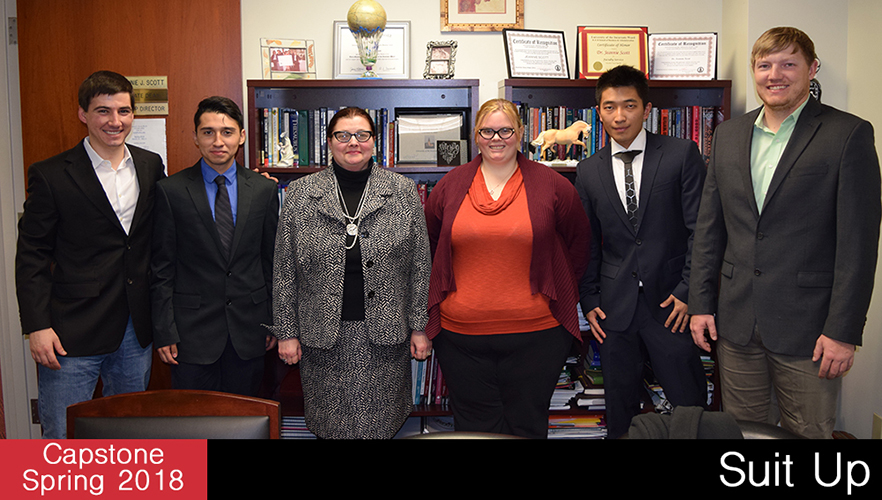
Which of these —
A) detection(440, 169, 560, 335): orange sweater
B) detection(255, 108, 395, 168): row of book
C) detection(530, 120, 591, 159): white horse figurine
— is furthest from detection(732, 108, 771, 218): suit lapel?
detection(255, 108, 395, 168): row of book

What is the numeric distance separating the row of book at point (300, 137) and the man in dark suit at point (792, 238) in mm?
1453

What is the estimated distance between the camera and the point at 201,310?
192cm

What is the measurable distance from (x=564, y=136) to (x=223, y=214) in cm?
Answer: 150

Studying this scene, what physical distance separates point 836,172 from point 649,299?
69cm

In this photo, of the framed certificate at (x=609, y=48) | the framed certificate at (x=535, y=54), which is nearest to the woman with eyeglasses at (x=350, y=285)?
the framed certificate at (x=535, y=54)

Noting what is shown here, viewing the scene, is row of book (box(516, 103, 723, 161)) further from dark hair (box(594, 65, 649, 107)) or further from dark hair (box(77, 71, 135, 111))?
dark hair (box(77, 71, 135, 111))

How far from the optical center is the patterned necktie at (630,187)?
200 centimetres

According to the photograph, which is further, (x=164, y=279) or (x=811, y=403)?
(x=164, y=279)

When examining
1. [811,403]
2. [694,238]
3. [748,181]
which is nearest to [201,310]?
[694,238]

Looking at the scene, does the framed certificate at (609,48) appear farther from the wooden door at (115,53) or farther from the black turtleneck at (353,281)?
the wooden door at (115,53)

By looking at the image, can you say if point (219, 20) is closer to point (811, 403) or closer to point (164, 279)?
point (164, 279)

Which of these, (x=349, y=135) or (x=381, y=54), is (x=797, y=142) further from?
(x=381, y=54)

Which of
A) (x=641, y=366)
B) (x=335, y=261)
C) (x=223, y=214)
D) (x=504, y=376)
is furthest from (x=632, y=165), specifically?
(x=223, y=214)

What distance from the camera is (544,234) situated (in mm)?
1876
